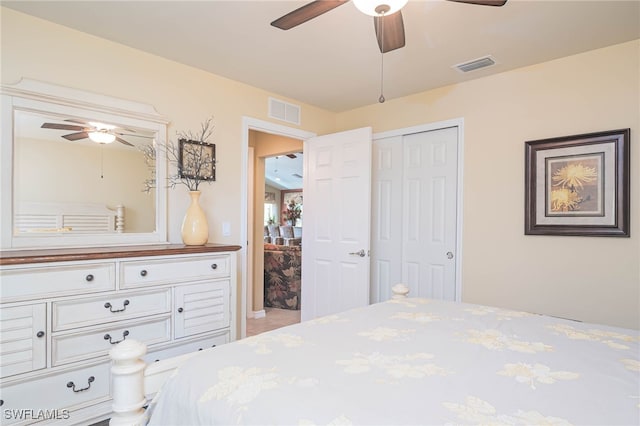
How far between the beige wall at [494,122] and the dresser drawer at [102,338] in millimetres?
773

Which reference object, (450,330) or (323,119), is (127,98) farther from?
(450,330)

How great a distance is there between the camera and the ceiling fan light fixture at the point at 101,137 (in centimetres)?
241

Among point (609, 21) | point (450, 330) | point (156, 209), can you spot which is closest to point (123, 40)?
point (156, 209)

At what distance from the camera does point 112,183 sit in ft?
8.12

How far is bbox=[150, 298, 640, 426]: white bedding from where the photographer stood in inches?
31.7

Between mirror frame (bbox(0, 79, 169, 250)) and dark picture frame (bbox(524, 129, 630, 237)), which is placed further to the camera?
dark picture frame (bbox(524, 129, 630, 237))

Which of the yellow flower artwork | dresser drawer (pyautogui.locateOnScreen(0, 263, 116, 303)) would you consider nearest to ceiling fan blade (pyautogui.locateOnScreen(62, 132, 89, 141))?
dresser drawer (pyautogui.locateOnScreen(0, 263, 116, 303))

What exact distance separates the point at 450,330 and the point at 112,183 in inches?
92.2

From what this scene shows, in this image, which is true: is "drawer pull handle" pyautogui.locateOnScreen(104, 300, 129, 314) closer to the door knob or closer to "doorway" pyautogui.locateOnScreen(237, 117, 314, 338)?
the door knob

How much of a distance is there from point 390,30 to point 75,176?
2.15 metres

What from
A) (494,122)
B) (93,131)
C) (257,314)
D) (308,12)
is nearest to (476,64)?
(494,122)

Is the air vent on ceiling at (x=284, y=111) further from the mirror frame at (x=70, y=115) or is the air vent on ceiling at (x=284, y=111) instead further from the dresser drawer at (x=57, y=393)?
the dresser drawer at (x=57, y=393)

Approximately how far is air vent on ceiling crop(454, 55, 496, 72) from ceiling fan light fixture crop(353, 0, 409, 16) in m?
1.46

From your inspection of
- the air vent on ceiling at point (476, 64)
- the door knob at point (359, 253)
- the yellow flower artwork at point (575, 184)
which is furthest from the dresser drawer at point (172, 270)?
the yellow flower artwork at point (575, 184)
